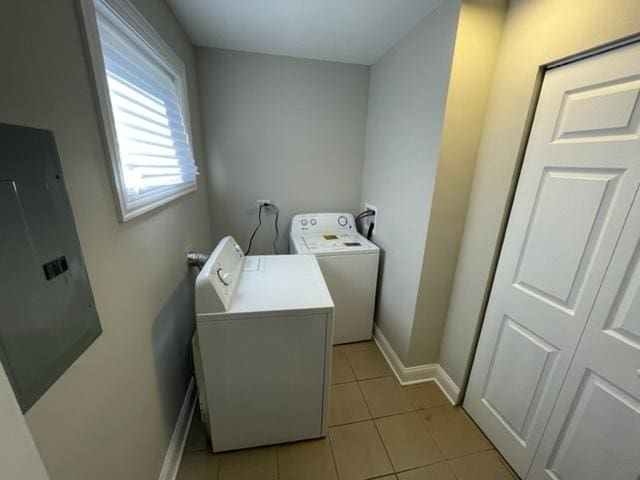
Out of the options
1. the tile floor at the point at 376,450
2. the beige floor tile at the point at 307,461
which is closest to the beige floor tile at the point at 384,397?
the tile floor at the point at 376,450

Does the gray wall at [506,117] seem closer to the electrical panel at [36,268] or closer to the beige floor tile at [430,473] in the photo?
the beige floor tile at [430,473]

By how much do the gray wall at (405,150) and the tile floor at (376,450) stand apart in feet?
1.15

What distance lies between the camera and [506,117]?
1.25 metres

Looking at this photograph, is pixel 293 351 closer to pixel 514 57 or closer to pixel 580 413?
pixel 580 413

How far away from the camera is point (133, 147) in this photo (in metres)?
1.05

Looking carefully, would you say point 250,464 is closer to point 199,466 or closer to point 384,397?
point 199,466

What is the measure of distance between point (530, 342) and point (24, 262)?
5.84ft

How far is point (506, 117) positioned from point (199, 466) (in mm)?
2284

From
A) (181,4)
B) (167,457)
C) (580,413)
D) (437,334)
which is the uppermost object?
(181,4)

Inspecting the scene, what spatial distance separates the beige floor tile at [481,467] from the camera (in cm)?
130

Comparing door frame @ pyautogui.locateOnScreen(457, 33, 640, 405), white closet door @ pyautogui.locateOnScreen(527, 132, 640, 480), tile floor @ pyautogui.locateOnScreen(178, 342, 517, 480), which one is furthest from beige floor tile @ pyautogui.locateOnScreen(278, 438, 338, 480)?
white closet door @ pyautogui.locateOnScreen(527, 132, 640, 480)

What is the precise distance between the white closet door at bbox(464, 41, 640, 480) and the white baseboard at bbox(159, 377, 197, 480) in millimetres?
1660

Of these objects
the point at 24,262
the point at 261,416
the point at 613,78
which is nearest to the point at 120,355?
the point at 24,262

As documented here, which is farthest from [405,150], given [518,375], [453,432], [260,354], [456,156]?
[453,432]
